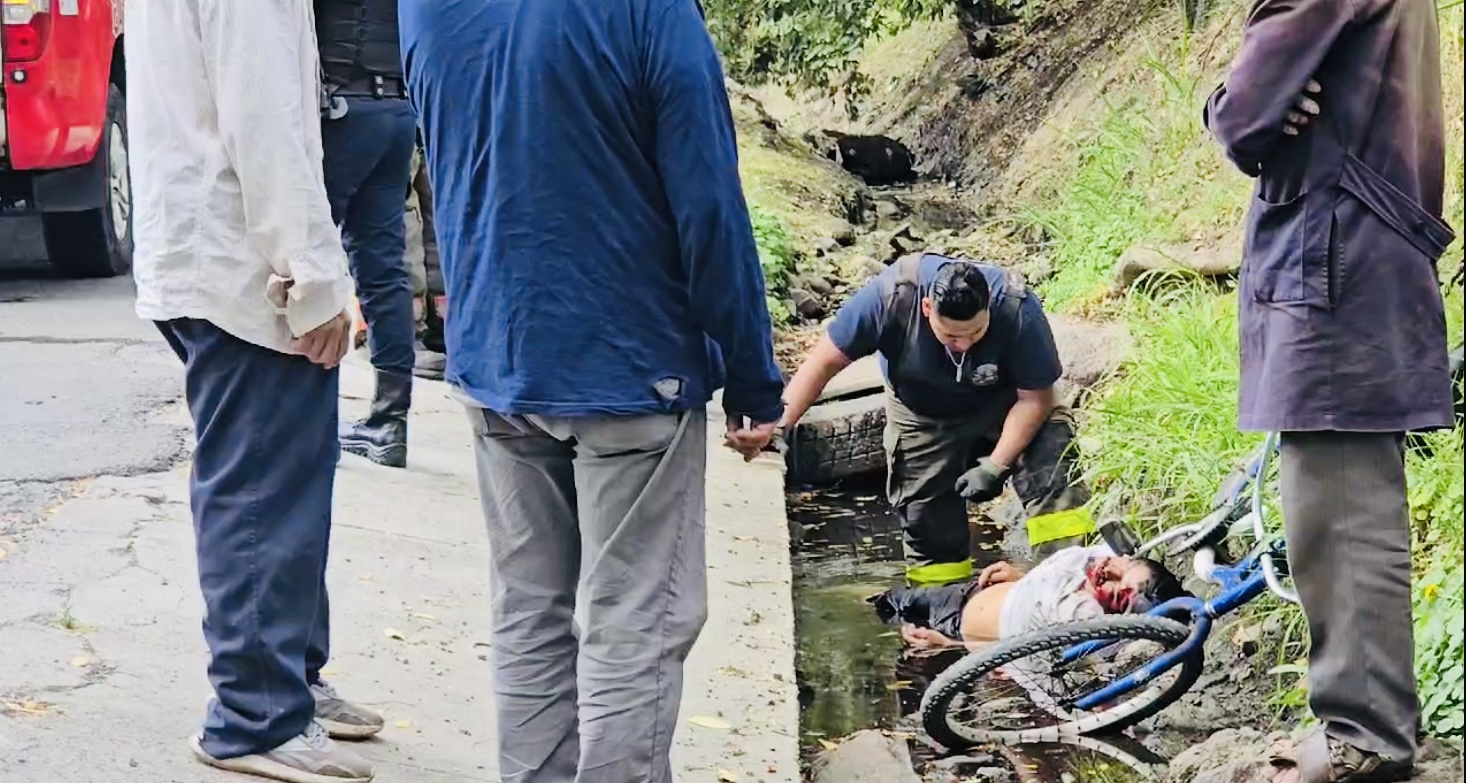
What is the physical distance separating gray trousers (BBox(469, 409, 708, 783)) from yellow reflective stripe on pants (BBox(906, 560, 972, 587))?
3452 mm

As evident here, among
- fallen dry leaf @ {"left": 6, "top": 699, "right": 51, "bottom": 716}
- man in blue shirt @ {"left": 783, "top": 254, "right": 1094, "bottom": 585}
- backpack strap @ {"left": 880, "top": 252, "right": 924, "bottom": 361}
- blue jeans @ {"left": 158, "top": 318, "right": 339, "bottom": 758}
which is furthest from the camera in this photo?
backpack strap @ {"left": 880, "top": 252, "right": 924, "bottom": 361}

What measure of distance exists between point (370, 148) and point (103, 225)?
161 inches

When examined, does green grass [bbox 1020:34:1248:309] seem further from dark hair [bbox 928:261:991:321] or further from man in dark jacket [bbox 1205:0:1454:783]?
man in dark jacket [bbox 1205:0:1454:783]

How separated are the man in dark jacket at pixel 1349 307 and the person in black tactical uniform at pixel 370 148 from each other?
2.58 meters

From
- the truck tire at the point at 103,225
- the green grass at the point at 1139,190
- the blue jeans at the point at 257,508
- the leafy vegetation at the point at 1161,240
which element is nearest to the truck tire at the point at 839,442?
the leafy vegetation at the point at 1161,240

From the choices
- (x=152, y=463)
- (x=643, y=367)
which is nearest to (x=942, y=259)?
(x=152, y=463)

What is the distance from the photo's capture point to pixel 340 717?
4016 millimetres

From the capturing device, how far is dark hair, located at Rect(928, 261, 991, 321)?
5.89m

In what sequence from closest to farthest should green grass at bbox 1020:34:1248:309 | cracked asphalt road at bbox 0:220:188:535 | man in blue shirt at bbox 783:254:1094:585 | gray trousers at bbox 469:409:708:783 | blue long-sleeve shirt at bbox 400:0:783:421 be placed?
blue long-sleeve shirt at bbox 400:0:783:421, gray trousers at bbox 469:409:708:783, cracked asphalt road at bbox 0:220:188:535, man in blue shirt at bbox 783:254:1094:585, green grass at bbox 1020:34:1248:309

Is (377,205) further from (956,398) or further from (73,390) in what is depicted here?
(956,398)

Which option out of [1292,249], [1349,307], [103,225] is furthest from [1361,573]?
[103,225]

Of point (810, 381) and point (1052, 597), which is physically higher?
point (810, 381)

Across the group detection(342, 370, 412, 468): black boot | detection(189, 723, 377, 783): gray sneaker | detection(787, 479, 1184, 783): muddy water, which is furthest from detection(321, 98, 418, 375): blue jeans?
detection(189, 723, 377, 783): gray sneaker

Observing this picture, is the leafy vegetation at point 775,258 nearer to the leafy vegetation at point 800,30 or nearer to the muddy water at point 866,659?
the muddy water at point 866,659
